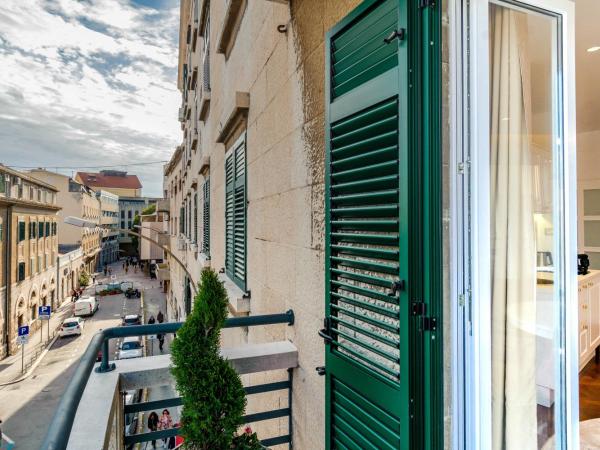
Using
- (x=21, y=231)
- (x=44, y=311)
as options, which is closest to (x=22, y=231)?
(x=21, y=231)

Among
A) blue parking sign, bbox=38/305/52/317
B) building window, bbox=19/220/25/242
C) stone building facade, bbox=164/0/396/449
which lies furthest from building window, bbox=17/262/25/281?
stone building facade, bbox=164/0/396/449

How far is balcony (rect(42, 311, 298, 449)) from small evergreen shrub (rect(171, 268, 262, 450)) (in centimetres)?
27

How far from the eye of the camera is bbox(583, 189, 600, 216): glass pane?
16.6ft

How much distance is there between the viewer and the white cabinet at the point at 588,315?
362 centimetres

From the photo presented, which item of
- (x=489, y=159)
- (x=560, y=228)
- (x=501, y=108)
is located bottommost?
(x=560, y=228)

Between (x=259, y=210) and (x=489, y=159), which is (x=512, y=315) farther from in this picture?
(x=259, y=210)

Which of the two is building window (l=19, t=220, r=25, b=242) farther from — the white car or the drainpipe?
the white car

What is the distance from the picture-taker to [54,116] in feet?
94.0

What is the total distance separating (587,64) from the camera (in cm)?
310

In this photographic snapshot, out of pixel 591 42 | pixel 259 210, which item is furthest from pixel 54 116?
pixel 591 42

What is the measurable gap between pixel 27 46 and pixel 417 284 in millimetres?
11960

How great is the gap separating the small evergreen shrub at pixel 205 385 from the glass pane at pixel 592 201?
5.46 meters

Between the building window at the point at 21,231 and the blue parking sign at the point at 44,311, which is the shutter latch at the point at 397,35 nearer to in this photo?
the building window at the point at 21,231

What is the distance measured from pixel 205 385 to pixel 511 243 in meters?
1.56
